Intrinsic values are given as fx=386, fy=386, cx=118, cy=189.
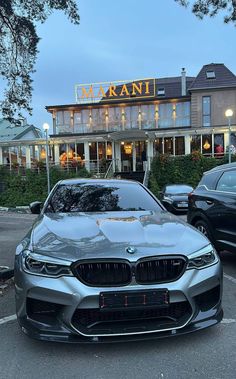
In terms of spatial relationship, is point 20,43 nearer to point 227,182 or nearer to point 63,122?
point 227,182

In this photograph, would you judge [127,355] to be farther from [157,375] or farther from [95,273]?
[95,273]

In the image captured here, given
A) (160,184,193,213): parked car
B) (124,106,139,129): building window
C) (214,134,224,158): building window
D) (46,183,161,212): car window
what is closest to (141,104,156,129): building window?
(124,106,139,129): building window

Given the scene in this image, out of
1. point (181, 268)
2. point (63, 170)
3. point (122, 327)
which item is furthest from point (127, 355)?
point (63, 170)

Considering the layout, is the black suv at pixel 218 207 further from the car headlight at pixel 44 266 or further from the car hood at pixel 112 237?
the car headlight at pixel 44 266

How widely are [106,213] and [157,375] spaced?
2.06 meters

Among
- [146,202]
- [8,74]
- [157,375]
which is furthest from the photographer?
[8,74]

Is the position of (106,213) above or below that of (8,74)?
below

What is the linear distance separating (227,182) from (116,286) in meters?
4.03

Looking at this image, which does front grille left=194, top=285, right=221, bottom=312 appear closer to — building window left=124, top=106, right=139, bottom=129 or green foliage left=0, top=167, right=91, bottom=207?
green foliage left=0, top=167, right=91, bottom=207

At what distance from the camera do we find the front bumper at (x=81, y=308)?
311cm

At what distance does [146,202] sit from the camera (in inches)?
205

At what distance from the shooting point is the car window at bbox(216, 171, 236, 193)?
21.0ft

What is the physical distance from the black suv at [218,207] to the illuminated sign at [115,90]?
100 ft

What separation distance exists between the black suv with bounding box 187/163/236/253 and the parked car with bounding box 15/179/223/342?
8.68 feet
